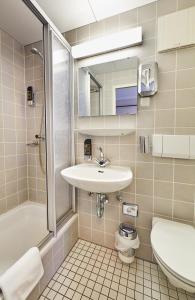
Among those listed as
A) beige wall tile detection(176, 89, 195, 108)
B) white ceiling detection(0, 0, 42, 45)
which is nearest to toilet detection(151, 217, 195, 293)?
beige wall tile detection(176, 89, 195, 108)

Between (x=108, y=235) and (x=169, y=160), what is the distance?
95 cm

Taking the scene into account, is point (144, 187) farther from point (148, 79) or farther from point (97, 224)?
point (148, 79)

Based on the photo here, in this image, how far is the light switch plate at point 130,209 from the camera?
4.50 feet

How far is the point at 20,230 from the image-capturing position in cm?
158

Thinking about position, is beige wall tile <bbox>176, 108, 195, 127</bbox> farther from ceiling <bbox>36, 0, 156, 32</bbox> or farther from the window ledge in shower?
ceiling <bbox>36, 0, 156, 32</bbox>

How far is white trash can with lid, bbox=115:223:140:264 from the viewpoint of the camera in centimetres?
129

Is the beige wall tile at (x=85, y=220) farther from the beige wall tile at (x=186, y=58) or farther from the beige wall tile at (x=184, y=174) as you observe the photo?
the beige wall tile at (x=186, y=58)

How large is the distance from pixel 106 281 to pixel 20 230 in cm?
98

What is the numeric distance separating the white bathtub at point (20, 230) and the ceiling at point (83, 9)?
6.32 ft

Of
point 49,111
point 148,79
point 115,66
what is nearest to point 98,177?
point 49,111

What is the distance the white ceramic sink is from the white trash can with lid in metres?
0.50

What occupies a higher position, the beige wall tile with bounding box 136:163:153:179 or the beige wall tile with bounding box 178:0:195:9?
the beige wall tile with bounding box 178:0:195:9

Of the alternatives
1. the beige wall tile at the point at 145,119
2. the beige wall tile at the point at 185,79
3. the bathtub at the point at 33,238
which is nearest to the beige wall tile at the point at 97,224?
the bathtub at the point at 33,238

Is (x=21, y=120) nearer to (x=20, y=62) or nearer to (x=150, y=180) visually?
(x=20, y=62)
